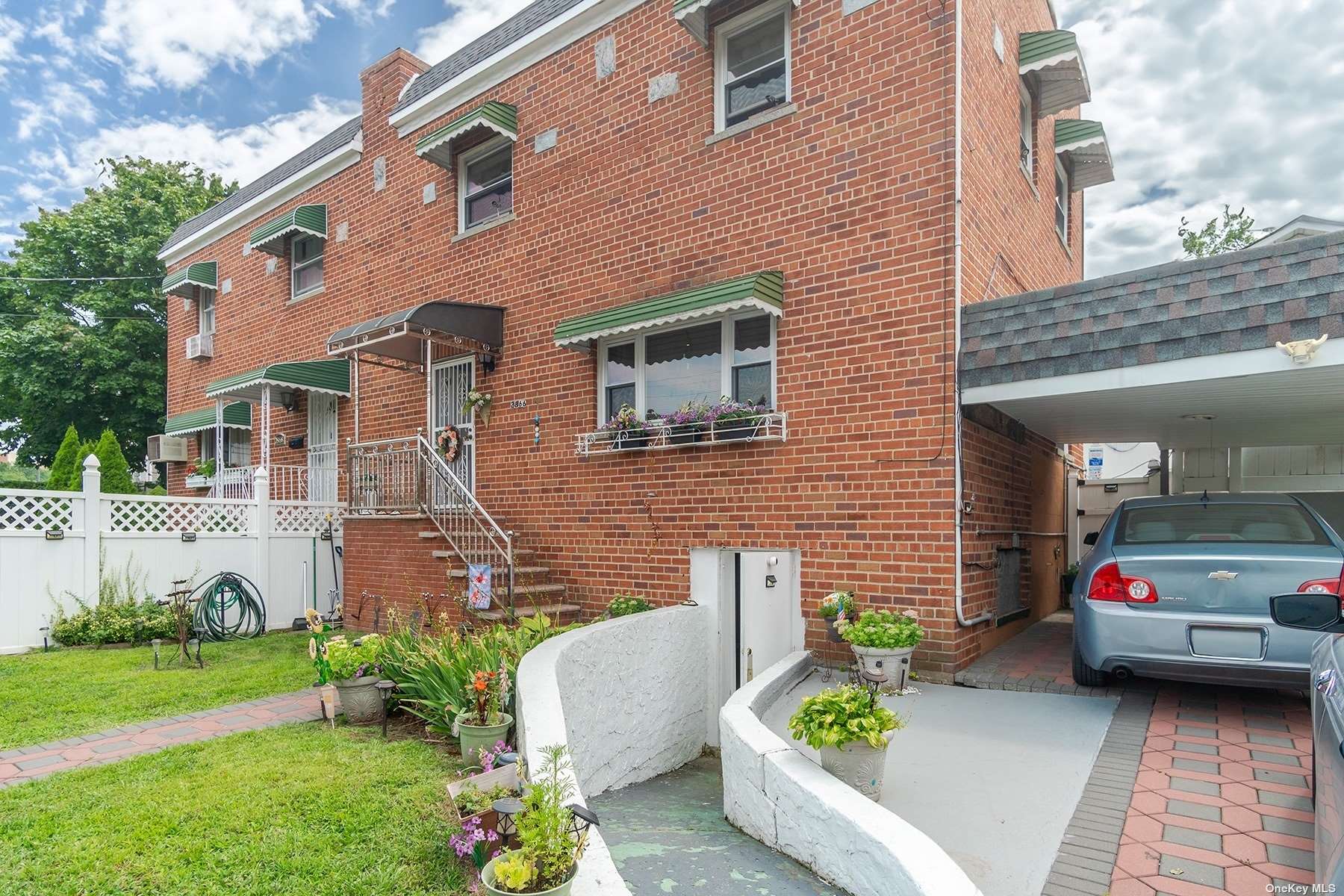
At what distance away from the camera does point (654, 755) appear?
21.8ft

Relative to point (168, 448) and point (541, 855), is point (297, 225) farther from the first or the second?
point (541, 855)

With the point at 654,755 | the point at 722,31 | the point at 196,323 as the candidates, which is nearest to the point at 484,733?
the point at 654,755

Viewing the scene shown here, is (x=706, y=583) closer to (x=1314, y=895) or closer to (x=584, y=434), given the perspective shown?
(x=584, y=434)

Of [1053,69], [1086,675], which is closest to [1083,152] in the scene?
[1053,69]

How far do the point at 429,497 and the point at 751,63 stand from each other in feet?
20.4

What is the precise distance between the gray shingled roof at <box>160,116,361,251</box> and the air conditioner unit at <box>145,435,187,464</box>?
14.4 feet

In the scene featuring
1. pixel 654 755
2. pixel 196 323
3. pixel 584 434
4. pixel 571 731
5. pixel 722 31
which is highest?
pixel 722 31

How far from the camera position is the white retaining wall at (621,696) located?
4.60 metres

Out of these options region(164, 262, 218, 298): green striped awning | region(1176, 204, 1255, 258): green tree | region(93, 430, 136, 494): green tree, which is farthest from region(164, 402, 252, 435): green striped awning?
region(1176, 204, 1255, 258): green tree

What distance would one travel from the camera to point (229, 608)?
11023 millimetres

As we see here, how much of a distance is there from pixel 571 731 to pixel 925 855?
304cm

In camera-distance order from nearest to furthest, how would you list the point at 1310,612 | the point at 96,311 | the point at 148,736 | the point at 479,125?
1. the point at 1310,612
2. the point at 148,736
3. the point at 479,125
4. the point at 96,311

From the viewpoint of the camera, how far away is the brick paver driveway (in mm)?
2986

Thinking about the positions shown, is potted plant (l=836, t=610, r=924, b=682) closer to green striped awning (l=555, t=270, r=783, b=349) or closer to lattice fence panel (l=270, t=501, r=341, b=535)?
green striped awning (l=555, t=270, r=783, b=349)
